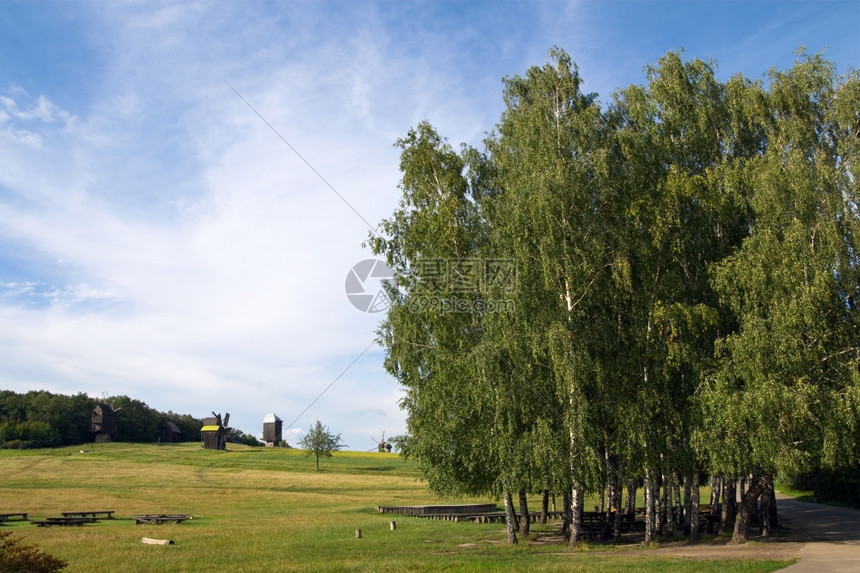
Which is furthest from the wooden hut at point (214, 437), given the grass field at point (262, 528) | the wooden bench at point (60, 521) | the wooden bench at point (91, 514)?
the wooden bench at point (60, 521)

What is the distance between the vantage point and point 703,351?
2748cm

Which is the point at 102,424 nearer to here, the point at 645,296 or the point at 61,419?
the point at 61,419

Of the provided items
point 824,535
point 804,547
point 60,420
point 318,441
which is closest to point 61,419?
point 60,420

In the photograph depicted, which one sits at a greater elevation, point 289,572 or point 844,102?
point 844,102

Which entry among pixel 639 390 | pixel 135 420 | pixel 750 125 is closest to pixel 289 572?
pixel 639 390

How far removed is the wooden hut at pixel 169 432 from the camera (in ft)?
480

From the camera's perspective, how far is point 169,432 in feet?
A: 479

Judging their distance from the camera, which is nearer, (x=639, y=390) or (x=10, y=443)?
(x=639, y=390)

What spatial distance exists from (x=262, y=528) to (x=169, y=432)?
125 m

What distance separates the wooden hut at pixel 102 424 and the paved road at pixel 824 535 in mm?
121876

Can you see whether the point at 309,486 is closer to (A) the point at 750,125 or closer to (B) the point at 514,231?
(B) the point at 514,231

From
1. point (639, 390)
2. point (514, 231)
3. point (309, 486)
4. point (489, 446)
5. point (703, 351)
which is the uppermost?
point (514, 231)

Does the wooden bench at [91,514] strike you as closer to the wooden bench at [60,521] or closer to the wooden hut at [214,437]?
the wooden bench at [60,521]

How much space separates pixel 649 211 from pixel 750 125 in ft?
24.9
